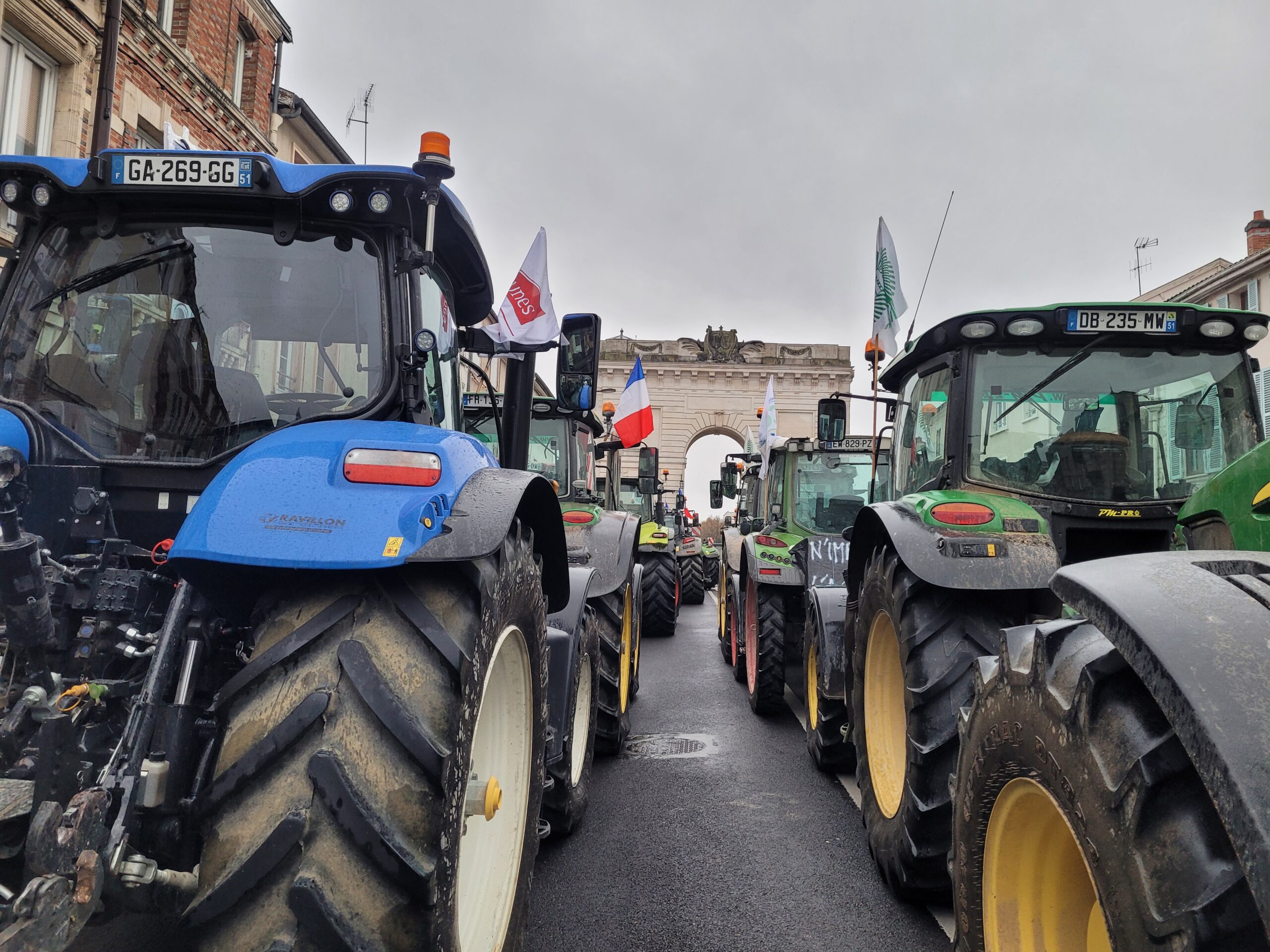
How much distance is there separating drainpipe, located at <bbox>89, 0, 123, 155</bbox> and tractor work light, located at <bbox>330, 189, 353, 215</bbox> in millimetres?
9425

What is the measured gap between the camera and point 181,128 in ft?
40.4

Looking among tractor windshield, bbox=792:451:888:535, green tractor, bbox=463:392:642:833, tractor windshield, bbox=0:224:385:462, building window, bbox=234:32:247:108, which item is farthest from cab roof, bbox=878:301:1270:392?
building window, bbox=234:32:247:108

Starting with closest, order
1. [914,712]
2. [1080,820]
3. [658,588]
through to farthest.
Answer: [1080,820] → [914,712] → [658,588]

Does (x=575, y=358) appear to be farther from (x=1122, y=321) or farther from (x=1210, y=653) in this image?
(x=1210, y=653)

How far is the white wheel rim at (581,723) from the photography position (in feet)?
13.3

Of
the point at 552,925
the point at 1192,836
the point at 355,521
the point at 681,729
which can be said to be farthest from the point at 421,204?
the point at 681,729

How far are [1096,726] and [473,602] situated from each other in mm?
1178

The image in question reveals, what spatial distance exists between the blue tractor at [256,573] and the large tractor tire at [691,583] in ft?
44.0

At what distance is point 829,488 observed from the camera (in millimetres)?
8250

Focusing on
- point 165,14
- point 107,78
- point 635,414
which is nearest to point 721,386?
point 165,14

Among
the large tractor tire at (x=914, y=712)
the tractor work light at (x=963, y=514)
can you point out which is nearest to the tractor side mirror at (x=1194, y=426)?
the tractor work light at (x=963, y=514)

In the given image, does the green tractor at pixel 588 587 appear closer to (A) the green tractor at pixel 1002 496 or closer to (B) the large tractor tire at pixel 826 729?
(B) the large tractor tire at pixel 826 729

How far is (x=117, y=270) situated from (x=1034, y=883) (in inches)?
107

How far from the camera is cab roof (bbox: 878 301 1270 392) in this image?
3.66 metres
